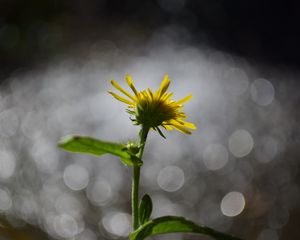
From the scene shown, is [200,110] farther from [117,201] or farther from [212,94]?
Answer: [117,201]

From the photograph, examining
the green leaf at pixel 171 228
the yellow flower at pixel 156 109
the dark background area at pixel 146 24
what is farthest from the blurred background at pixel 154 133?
the green leaf at pixel 171 228

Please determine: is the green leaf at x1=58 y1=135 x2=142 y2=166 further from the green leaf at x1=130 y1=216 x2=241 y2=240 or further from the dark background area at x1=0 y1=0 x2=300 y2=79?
the dark background area at x1=0 y1=0 x2=300 y2=79

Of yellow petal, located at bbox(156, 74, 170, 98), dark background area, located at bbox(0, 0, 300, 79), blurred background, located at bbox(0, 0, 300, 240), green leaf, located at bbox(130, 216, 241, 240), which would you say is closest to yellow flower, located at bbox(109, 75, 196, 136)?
yellow petal, located at bbox(156, 74, 170, 98)

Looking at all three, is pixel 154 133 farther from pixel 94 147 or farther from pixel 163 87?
pixel 94 147

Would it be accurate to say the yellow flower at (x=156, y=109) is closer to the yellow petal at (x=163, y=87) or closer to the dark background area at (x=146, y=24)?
the yellow petal at (x=163, y=87)

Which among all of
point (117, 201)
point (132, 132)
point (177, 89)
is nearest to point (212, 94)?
point (177, 89)

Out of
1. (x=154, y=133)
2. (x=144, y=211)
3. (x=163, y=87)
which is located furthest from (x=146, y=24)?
(x=144, y=211)

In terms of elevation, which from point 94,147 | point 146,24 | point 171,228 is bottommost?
point 171,228
